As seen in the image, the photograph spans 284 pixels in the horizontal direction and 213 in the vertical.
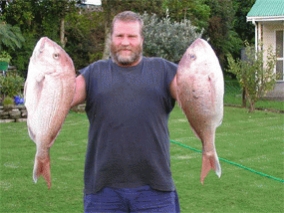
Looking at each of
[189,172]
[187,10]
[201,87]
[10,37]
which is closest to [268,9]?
[187,10]

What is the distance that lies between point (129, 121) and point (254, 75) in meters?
11.5

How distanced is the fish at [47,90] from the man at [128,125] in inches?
11.3

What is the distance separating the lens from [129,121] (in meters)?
2.89

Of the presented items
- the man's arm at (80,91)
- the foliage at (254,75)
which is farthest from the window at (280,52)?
the man's arm at (80,91)

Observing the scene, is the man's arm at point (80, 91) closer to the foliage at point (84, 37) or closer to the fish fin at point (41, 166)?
the fish fin at point (41, 166)

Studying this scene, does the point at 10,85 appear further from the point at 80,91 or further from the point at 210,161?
the point at 210,161

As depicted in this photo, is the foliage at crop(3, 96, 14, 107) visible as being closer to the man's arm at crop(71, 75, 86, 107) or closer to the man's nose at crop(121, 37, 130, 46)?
the man's arm at crop(71, 75, 86, 107)

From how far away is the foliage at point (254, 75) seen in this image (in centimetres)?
1390

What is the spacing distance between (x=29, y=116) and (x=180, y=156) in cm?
614

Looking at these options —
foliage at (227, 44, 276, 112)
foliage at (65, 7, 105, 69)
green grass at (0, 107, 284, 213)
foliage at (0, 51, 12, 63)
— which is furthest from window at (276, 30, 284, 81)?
foliage at (0, 51, 12, 63)

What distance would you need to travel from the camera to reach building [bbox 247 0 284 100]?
16.8m

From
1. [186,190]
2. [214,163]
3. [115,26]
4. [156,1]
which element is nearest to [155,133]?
[214,163]

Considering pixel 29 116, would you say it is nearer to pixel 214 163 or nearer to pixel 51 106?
pixel 51 106

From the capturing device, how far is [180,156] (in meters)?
8.59
